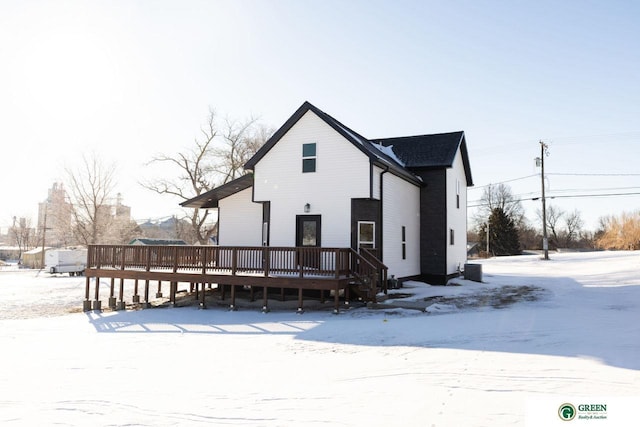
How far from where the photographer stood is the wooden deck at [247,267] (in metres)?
13.4

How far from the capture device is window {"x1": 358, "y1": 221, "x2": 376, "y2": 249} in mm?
15578

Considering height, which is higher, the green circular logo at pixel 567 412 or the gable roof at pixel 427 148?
the gable roof at pixel 427 148

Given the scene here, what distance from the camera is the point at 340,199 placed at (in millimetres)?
15594

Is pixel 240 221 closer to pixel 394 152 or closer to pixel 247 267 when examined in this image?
pixel 247 267

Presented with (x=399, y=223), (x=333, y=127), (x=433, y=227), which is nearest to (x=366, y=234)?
(x=399, y=223)

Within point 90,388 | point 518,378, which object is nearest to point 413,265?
point 518,378

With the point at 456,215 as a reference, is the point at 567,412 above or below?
below

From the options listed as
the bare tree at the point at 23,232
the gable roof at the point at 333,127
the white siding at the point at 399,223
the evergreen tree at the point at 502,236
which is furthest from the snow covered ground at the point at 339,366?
the bare tree at the point at 23,232

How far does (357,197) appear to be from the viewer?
50.1 feet

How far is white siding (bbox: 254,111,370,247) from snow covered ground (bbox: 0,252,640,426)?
355cm

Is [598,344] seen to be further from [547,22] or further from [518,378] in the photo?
[547,22]

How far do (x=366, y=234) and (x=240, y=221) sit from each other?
5.96 m

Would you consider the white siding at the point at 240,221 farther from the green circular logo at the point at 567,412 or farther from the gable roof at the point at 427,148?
the green circular logo at the point at 567,412

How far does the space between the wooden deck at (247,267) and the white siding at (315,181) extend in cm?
150
